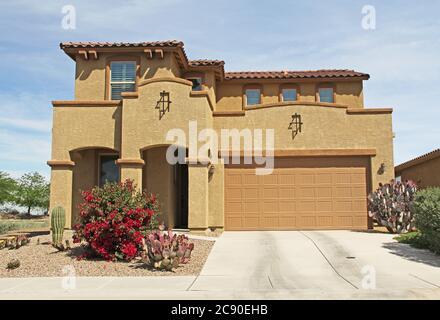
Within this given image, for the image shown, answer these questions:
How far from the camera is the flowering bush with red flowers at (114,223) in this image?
42.2 ft

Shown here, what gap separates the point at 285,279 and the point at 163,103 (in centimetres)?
1003

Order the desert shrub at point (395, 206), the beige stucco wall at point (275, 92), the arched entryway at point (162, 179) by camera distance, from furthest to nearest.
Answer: the beige stucco wall at point (275, 92), the arched entryway at point (162, 179), the desert shrub at point (395, 206)

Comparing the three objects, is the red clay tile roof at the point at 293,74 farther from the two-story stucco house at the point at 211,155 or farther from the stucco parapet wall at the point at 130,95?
the stucco parapet wall at the point at 130,95

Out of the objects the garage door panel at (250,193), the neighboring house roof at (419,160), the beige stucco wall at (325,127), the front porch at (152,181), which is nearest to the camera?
the front porch at (152,181)

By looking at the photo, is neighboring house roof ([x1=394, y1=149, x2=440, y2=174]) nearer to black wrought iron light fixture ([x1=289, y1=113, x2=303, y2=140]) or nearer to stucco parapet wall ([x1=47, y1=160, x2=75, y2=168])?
black wrought iron light fixture ([x1=289, y1=113, x2=303, y2=140])

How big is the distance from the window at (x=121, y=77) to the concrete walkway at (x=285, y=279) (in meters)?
9.17

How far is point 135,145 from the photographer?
1831cm

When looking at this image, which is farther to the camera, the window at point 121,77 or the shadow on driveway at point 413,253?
the window at point 121,77

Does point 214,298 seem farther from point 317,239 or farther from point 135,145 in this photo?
point 135,145

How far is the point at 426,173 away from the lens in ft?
71.2

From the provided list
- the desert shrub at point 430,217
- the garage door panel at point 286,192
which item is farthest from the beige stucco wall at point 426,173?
the desert shrub at point 430,217

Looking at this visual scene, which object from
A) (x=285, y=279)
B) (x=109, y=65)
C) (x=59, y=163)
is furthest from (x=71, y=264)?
(x=109, y=65)
